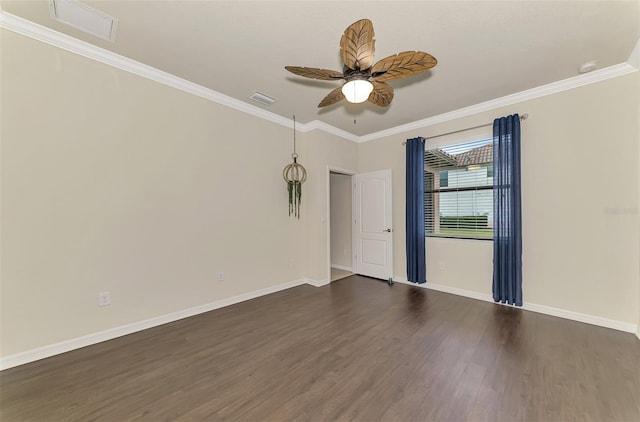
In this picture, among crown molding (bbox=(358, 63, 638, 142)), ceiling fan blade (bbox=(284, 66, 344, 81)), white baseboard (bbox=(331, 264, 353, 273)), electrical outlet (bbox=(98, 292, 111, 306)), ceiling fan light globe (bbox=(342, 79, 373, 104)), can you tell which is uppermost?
crown molding (bbox=(358, 63, 638, 142))

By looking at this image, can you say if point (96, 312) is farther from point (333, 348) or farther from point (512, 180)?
point (512, 180)

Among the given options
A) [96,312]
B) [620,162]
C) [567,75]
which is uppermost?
[567,75]

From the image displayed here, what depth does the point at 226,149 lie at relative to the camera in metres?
3.60

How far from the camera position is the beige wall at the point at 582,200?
275 cm

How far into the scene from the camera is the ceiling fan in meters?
1.72

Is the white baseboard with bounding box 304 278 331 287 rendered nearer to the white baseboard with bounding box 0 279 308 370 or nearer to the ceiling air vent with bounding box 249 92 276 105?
the white baseboard with bounding box 0 279 308 370

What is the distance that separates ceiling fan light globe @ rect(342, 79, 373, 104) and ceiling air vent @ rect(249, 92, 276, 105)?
1777 mm

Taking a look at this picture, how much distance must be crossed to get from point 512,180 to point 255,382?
3.78 metres

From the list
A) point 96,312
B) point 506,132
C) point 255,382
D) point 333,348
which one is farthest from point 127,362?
point 506,132

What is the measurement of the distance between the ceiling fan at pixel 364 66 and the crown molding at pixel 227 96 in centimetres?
192

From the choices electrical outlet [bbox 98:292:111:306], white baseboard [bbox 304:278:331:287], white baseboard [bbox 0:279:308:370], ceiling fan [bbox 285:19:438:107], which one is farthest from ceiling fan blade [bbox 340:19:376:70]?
white baseboard [bbox 304:278:331:287]

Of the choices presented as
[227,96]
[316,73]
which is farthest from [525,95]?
[227,96]

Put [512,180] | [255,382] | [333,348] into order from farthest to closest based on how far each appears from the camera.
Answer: [512,180], [333,348], [255,382]

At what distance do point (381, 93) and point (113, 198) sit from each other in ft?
9.51
